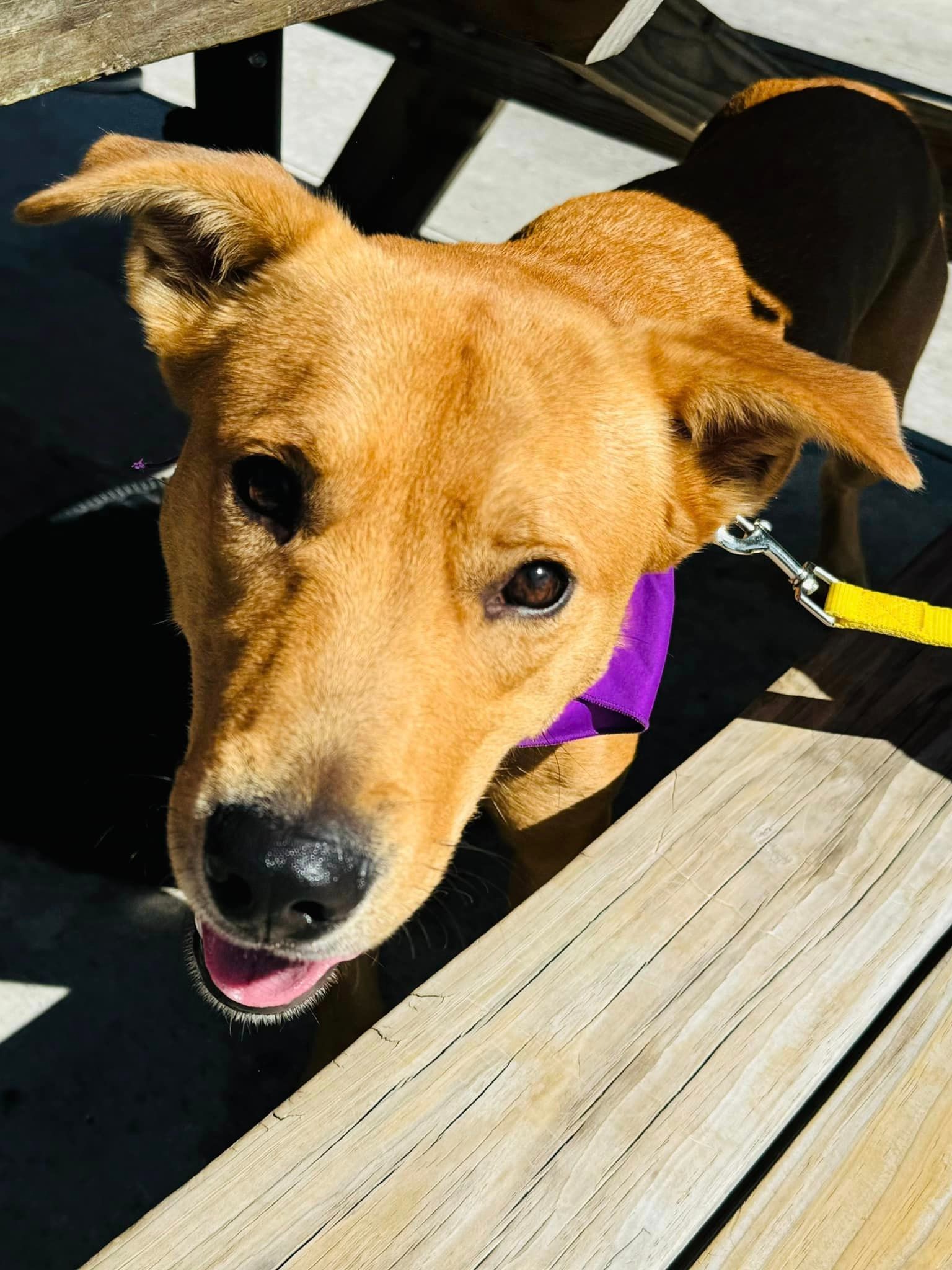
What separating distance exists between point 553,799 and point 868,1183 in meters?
1.33

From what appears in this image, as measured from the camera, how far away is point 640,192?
12.8ft

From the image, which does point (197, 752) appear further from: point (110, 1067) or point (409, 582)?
point (110, 1067)

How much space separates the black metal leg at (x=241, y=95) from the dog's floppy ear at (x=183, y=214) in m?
1.99

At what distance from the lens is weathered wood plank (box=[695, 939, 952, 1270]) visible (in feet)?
6.43

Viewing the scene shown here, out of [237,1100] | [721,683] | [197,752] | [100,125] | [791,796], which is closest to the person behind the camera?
[197,752]

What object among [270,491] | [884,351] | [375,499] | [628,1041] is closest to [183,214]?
[270,491]

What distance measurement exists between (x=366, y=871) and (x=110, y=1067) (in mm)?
1620

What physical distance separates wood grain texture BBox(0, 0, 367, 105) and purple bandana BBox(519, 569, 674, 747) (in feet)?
5.39

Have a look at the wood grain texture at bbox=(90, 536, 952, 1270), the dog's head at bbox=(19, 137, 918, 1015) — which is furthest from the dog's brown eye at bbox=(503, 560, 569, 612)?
the wood grain texture at bbox=(90, 536, 952, 1270)

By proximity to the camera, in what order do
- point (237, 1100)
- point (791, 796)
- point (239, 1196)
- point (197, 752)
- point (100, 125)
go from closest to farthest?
point (239, 1196), point (197, 752), point (791, 796), point (237, 1100), point (100, 125)

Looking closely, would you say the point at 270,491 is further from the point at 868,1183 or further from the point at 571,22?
the point at 571,22

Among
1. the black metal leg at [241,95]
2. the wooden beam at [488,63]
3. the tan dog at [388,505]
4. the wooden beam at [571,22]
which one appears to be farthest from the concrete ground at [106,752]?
the wooden beam at [571,22]

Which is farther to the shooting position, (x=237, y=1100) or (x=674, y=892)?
(x=237, y=1100)

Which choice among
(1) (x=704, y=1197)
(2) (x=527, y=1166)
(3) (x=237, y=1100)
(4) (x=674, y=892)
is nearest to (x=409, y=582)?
(4) (x=674, y=892)
